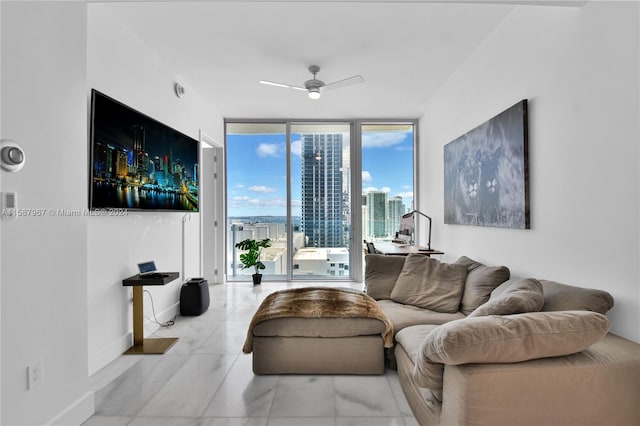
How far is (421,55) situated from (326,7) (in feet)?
4.09

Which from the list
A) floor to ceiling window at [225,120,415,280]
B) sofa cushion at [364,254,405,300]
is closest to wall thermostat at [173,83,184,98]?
floor to ceiling window at [225,120,415,280]

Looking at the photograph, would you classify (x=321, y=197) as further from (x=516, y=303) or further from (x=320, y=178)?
(x=516, y=303)

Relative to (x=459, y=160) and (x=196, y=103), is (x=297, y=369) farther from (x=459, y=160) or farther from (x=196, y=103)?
(x=196, y=103)

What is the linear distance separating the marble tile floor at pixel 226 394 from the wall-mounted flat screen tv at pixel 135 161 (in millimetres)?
1310

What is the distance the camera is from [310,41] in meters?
3.05

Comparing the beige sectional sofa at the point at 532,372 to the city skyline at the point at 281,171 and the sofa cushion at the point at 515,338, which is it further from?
the city skyline at the point at 281,171

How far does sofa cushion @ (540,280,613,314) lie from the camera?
1.66 m

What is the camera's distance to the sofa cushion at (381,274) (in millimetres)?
3096

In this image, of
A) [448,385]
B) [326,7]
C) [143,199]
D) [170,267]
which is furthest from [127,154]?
[448,385]

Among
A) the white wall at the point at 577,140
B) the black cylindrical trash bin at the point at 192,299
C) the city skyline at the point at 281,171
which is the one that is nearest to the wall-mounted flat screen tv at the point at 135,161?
the black cylindrical trash bin at the point at 192,299

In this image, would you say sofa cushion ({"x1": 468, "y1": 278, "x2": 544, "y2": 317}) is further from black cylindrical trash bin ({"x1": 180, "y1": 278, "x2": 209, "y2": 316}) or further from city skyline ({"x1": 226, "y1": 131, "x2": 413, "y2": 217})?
city skyline ({"x1": 226, "y1": 131, "x2": 413, "y2": 217})

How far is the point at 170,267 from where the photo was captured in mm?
3672

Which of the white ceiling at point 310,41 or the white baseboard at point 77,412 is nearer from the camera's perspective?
the white baseboard at point 77,412

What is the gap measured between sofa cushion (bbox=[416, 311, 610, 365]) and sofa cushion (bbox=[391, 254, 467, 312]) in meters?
1.31
